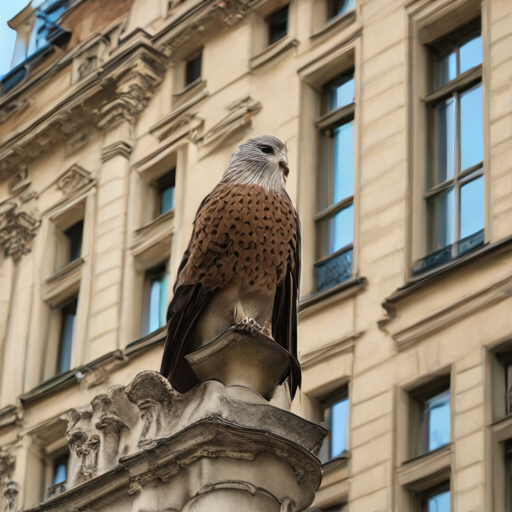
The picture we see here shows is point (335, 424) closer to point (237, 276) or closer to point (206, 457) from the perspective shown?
point (237, 276)

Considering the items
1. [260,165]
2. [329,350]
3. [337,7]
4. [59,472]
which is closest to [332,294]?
[329,350]

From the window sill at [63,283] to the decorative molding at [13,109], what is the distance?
3.82 meters

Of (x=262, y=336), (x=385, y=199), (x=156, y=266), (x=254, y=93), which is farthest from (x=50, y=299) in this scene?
(x=262, y=336)

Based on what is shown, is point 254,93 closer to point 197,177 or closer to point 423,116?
point 197,177

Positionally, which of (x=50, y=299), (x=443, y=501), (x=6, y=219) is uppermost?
(x=6, y=219)

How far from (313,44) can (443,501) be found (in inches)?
340

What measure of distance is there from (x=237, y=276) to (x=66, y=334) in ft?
57.2

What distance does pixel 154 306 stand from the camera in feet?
88.1

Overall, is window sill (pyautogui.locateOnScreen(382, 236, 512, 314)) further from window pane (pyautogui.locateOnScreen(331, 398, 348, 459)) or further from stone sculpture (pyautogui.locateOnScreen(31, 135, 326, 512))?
stone sculpture (pyautogui.locateOnScreen(31, 135, 326, 512))

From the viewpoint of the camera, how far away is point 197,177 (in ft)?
87.0

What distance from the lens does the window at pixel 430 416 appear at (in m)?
20.0

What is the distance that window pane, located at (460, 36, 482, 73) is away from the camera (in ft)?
74.4

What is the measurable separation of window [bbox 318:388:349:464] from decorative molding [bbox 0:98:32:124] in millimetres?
11682

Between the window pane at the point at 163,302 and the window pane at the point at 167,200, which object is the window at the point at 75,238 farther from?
the window pane at the point at 163,302
